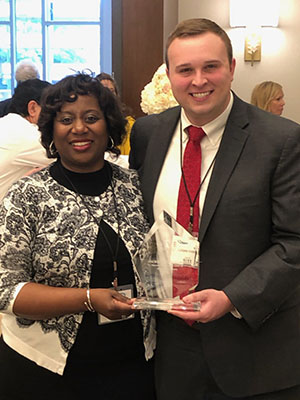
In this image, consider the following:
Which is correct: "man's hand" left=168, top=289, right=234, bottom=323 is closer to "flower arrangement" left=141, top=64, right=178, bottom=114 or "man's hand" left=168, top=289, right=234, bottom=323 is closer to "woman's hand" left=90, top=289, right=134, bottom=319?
"woman's hand" left=90, top=289, right=134, bottom=319

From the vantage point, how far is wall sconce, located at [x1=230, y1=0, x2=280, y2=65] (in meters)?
5.14

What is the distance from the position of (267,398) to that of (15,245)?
0.91 metres

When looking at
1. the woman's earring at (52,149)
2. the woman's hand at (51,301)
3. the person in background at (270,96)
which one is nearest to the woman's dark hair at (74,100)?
the woman's earring at (52,149)

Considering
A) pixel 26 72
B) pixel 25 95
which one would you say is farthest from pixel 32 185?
pixel 26 72

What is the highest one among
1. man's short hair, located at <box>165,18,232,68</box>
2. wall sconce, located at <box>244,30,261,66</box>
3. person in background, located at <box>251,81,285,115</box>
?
wall sconce, located at <box>244,30,261,66</box>

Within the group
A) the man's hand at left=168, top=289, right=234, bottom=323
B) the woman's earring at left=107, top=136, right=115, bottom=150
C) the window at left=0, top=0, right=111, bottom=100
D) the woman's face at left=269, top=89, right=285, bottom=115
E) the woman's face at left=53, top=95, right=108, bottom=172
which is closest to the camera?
the man's hand at left=168, top=289, right=234, bottom=323

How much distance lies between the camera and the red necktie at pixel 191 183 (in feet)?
5.38

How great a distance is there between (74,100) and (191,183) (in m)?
0.45

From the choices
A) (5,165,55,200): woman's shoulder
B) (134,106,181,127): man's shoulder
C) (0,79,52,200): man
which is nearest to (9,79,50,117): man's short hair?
(0,79,52,200): man

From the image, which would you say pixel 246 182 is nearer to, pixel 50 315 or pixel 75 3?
pixel 50 315

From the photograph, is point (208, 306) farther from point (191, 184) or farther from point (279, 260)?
point (191, 184)

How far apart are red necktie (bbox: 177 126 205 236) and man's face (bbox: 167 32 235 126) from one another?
85 mm

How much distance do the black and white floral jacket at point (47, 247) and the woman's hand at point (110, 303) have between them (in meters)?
0.11

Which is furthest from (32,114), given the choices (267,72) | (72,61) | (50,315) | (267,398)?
(72,61)
